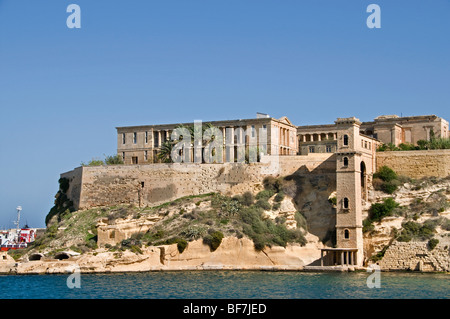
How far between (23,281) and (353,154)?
22444 millimetres

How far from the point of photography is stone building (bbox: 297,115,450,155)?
61812 millimetres

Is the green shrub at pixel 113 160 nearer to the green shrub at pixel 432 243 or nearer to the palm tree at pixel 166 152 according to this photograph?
the palm tree at pixel 166 152

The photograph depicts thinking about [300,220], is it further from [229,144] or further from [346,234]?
[229,144]

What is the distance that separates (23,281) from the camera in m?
43.6

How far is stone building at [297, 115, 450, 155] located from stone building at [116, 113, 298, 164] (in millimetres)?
1706

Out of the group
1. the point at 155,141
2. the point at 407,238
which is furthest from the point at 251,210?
the point at 155,141

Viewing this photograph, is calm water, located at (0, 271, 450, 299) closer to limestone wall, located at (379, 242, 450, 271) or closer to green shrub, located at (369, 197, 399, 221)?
limestone wall, located at (379, 242, 450, 271)

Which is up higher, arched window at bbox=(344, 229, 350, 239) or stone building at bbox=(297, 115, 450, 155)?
stone building at bbox=(297, 115, 450, 155)

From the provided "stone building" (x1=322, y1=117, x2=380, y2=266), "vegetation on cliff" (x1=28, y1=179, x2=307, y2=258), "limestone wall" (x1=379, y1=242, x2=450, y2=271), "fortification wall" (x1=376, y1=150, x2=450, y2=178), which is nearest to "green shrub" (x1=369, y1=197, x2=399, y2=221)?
"stone building" (x1=322, y1=117, x2=380, y2=266)

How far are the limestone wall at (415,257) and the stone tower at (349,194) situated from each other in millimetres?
1888

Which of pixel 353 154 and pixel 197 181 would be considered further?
pixel 197 181

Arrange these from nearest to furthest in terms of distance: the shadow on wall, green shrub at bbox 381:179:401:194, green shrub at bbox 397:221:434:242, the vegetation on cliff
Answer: green shrub at bbox 397:221:434:242 → the vegetation on cliff → the shadow on wall → green shrub at bbox 381:179:401:194
